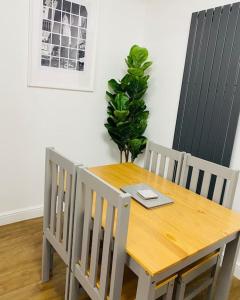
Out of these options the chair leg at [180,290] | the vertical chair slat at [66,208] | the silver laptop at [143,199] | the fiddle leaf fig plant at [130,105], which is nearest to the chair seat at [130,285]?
the chair leg at [180,290]

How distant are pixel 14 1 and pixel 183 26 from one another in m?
1.54

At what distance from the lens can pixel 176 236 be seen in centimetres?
128

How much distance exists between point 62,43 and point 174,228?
193 cm

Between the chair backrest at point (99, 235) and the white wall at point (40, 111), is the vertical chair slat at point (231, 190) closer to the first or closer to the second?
the chair backrest at point (99, 235)

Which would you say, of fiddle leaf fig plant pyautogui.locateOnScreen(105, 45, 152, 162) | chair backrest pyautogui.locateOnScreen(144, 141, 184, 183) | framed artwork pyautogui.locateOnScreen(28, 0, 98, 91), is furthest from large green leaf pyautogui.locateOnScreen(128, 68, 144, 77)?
chair backrest pyautogui.locateOnScreen(144, 141, 184, 183)

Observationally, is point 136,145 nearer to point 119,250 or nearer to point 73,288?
point 73,288

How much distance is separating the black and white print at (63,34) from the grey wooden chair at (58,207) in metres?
1.13

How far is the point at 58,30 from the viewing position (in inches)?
92.4

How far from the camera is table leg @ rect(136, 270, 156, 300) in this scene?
105cm

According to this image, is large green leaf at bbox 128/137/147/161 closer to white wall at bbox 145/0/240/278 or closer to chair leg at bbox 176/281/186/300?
white wall at bbox 145/0/240/278

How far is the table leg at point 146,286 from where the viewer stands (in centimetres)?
105

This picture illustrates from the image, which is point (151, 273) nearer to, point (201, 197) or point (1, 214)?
point (201, 197)

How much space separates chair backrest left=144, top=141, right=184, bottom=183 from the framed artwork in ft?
3.22

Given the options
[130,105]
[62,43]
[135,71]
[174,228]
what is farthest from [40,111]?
[174,228]
